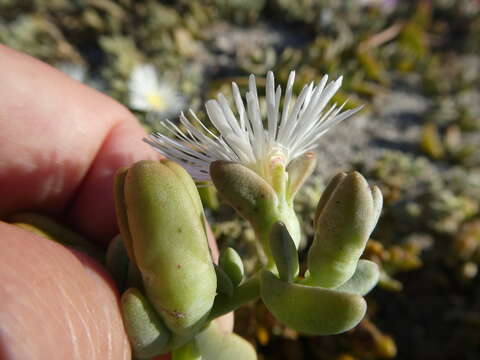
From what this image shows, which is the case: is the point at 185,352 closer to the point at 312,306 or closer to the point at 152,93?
the point at 312,306

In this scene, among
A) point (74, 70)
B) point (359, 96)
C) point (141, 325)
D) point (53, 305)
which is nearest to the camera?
point (53, 305)

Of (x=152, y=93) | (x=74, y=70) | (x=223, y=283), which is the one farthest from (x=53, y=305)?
(x=74, y=70)

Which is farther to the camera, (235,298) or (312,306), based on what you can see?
(235,298)

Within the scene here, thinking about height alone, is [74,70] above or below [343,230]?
below

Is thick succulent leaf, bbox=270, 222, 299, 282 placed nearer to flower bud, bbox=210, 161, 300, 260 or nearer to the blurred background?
flower bud, bbox=210, 161, 300, 260

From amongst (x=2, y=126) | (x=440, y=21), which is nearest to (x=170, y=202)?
(x=2, y=126)

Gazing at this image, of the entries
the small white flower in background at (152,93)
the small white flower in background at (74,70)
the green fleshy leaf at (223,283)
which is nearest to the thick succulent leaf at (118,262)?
the green fleshy leaf at (223,283)

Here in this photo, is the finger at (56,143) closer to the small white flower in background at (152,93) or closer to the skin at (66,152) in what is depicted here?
the skin at (66,152)

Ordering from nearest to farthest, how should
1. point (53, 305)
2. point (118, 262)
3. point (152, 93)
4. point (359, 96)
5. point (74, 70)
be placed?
point (53, 305)
point (118, 262)
point (152, 93)
point (74, 70)
point (359, 96)
